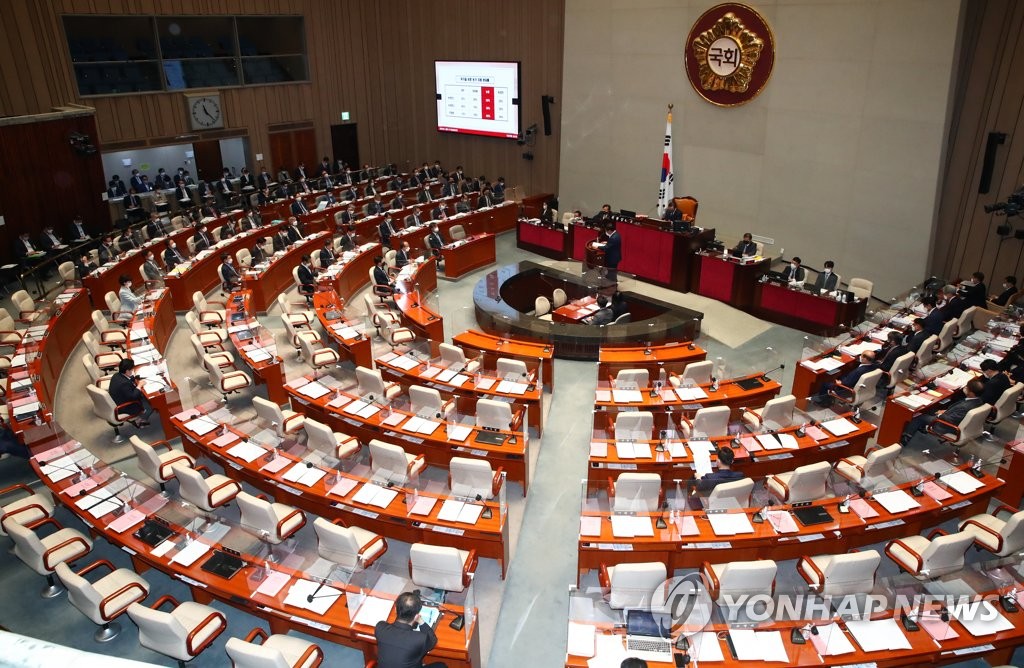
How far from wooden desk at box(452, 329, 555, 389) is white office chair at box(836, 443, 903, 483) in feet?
15.6

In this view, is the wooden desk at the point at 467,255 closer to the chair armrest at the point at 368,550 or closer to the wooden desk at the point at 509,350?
the wooden desk at the point at 509,350

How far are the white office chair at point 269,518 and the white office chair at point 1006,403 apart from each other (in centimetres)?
952

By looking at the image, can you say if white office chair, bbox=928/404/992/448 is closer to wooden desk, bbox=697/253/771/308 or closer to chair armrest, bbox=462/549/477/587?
wooden desk, bbox=697/253/771/308

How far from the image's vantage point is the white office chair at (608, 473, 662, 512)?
7.64 meters

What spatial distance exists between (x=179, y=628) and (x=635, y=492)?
15.5ft

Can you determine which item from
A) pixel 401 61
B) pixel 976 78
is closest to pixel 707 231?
pixel 976 78

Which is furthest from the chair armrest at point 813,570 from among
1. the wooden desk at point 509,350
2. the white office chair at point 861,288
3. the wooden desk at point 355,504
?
the white office chair at point 861,288

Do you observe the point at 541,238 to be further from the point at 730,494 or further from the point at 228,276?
the point at 730,494

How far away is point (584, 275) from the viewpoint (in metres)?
16.4

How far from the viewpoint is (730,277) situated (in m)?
15.7

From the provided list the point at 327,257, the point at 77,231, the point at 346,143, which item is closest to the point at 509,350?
the point at 327,257

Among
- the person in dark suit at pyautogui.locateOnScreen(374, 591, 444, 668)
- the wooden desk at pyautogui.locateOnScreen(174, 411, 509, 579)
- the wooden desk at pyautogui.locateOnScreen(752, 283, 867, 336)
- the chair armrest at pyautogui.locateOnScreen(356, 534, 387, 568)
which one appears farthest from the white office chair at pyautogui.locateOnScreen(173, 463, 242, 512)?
the wooden desk at pyautogui.locateOnScreen(752, 283, 867, 336)

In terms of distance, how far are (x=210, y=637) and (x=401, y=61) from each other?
24.2 m

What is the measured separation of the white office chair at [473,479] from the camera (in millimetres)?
8234
